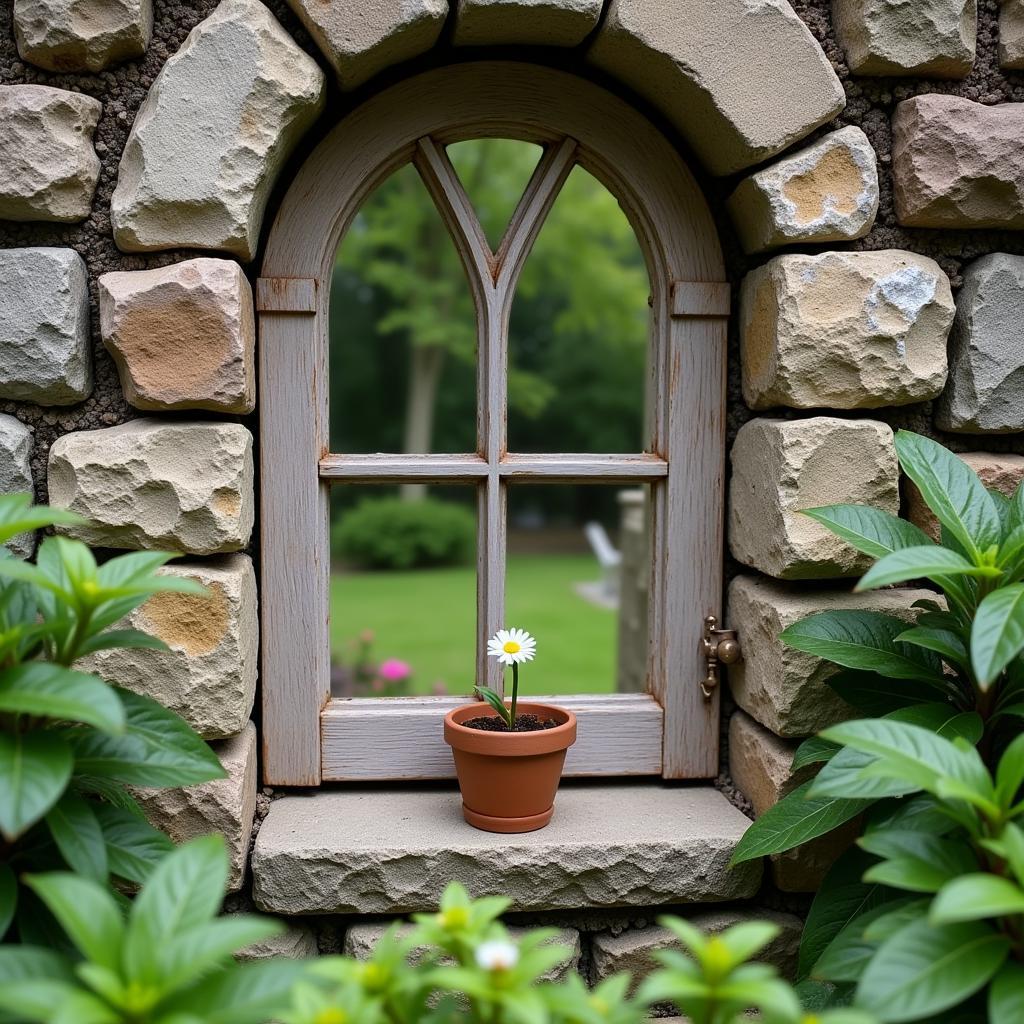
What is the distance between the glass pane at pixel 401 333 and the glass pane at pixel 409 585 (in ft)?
4.44

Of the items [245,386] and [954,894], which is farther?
[245,386]

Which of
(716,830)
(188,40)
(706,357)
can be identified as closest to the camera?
(188,40)

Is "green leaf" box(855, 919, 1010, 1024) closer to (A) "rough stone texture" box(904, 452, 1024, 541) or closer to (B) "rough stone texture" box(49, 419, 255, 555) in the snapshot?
(A) "rough stone texture" box(904, 452, 1024, 541)

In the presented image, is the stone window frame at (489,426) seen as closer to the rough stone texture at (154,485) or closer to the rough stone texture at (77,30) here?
the rough stone texture at (154,485)

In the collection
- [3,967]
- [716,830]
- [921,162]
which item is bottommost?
[716,830]

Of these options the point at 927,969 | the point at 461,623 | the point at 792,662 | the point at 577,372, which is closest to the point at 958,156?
the point at 792,662

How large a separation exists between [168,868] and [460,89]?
1227mm

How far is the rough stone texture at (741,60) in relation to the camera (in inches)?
55.5

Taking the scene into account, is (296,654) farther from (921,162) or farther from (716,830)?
(921,162)

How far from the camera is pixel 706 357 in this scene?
5.37ft

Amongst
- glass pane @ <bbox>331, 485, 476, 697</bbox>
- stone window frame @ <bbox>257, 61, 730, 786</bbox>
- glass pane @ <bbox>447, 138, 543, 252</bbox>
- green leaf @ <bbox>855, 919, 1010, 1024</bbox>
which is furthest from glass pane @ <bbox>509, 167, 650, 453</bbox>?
green leaf @ <bbox>855, 919, 1010, 1024</bbox>

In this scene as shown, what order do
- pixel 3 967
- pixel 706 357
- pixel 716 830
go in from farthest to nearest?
pixel 706 357
pixel 716 830
pixel 3 967

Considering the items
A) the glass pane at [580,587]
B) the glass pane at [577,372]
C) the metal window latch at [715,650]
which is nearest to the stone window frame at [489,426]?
the metal window latch at [715,650]

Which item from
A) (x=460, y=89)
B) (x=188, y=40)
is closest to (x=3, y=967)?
(x=188, y=40)
